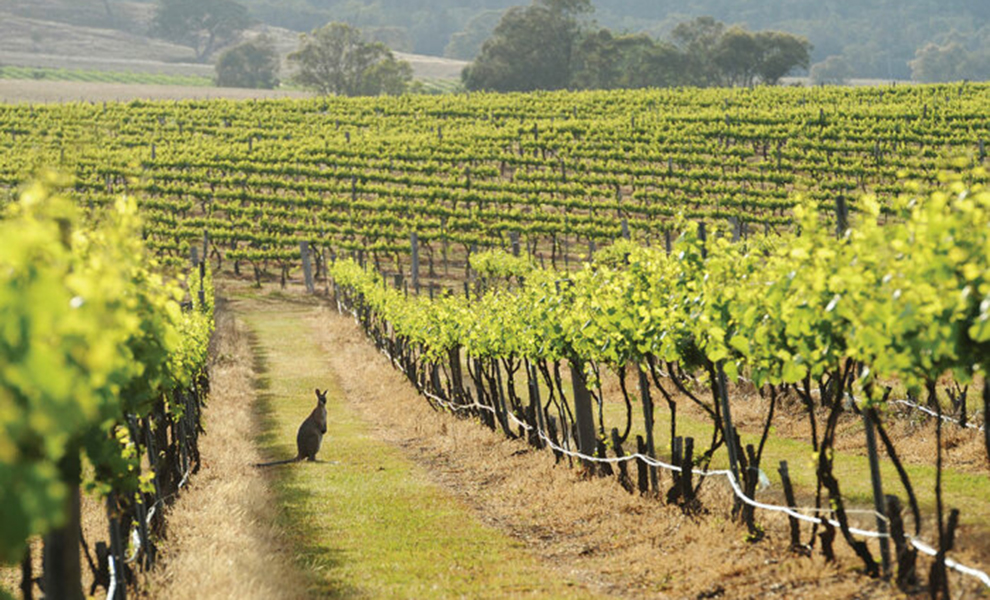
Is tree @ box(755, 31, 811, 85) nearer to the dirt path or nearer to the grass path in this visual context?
the grass path

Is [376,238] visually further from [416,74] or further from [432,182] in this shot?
[416,74]

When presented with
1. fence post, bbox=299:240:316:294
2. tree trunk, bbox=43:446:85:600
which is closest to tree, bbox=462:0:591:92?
fence post, bbox=299:240:316:294

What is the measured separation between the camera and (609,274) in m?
12.4

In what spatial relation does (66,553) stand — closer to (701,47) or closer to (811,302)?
(811,302)

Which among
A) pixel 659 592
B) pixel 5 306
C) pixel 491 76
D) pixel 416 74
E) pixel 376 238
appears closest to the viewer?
pixel 5 306

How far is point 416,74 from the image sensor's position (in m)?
149

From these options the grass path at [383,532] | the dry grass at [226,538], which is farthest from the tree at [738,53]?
the dry grass at [226,538]

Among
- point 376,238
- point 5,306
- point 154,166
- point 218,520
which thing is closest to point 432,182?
point 376,238

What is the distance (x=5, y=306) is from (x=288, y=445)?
15.0 meters

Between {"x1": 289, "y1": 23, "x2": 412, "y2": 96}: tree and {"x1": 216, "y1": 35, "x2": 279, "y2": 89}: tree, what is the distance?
70.7 feet

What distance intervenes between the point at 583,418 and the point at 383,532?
3306 mm

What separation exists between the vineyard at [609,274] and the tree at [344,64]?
103 feet

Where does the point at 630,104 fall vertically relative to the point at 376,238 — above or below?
above

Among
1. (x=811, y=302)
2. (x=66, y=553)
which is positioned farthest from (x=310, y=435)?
(x=66, y=553)
